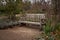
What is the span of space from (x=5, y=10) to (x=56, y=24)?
16.5ft

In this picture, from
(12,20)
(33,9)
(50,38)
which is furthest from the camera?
(33,9)

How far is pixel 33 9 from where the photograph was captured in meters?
12.0

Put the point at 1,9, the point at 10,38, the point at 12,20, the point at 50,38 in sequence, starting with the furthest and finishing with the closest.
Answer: the point at 1,9, the point at 12,20, the point at 10,38, the point at 50,38

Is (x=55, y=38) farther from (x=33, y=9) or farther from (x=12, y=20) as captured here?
(x=33, y=9)

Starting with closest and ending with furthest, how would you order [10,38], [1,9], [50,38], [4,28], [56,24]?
[50,38] → [56,24] → [10,38] → [4,28] → [1,9]

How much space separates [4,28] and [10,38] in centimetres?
236

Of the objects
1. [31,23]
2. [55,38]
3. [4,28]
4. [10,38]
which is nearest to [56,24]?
[55,38]

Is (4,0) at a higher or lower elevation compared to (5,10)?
higher

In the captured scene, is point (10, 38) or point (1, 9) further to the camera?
point (1, 9)

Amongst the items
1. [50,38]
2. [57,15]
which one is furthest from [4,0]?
[50,38]

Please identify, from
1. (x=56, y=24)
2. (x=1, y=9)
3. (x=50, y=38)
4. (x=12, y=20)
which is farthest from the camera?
(x=1, y=9)

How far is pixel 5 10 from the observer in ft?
32.8

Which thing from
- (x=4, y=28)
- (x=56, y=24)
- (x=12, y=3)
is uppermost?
(x=12, y=3)

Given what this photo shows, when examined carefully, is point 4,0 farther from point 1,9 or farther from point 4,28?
point 4,28
